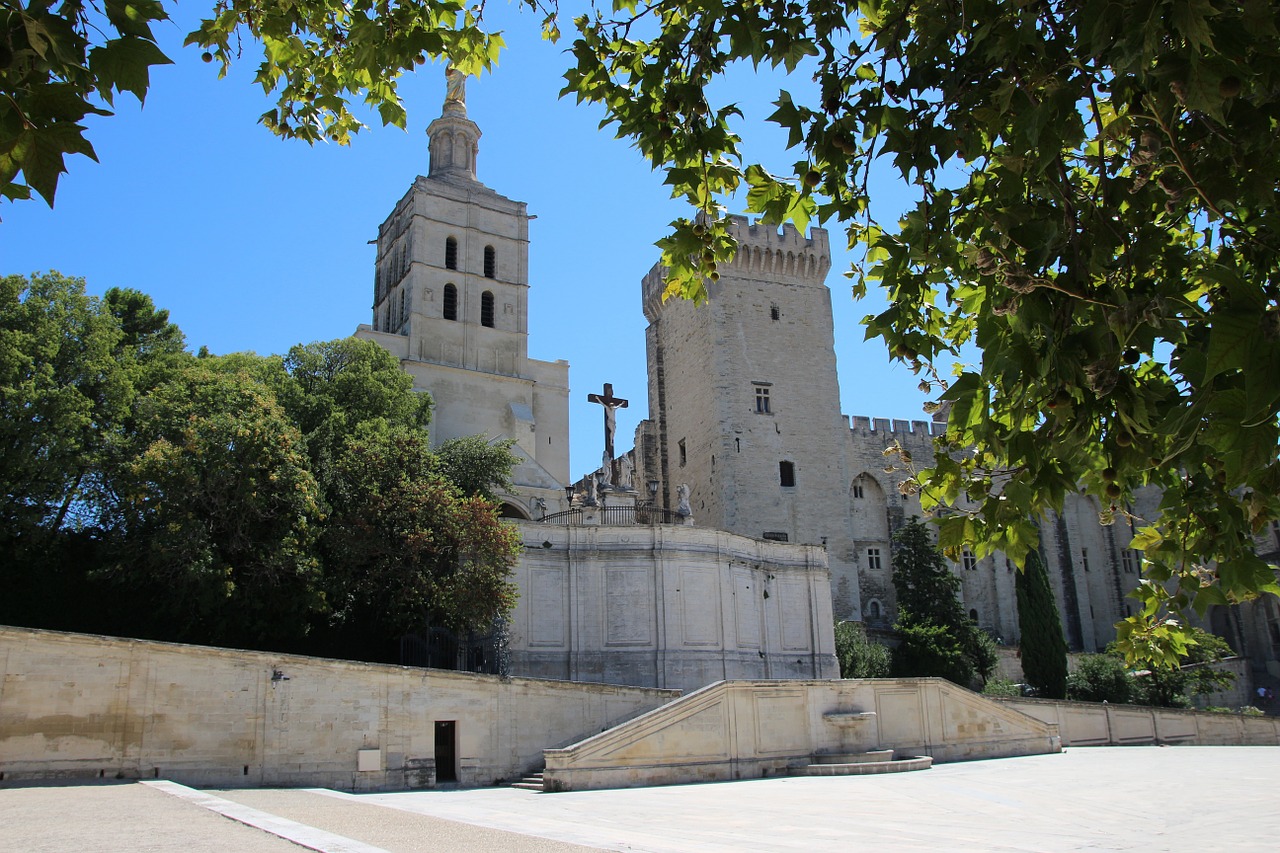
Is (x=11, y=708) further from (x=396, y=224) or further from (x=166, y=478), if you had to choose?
(x=396, y=224)

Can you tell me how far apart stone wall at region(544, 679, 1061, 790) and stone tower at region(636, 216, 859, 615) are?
1652cm

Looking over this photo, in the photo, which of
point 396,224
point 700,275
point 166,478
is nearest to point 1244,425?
point 700,275

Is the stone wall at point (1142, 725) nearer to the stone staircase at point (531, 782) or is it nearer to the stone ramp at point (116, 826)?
the stone staircase at point (531, 782)

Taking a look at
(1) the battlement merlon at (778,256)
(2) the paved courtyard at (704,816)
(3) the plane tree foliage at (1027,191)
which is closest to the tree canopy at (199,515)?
(2) the paved courtyard at (704,816)

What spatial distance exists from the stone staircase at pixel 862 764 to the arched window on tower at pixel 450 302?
24.4 m

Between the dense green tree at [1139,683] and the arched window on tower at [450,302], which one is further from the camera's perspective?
the arched window on tower at [450,302]

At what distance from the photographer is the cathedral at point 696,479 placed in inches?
1139

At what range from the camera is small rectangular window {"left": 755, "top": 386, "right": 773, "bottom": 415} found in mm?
44750

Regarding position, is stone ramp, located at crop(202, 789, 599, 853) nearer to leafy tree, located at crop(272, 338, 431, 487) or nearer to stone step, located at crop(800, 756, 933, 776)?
stone step, located at crop(800, 756, 933, 776)

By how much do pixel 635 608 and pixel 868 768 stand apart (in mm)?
8546

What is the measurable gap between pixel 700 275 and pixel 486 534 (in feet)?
61.6

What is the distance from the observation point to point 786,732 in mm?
23359

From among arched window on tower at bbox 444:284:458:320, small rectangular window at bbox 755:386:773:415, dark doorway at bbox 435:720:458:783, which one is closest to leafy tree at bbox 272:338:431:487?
arched window on tower at bbox 444:284:458:320

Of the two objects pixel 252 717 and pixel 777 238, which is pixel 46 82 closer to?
pixel 252 717
